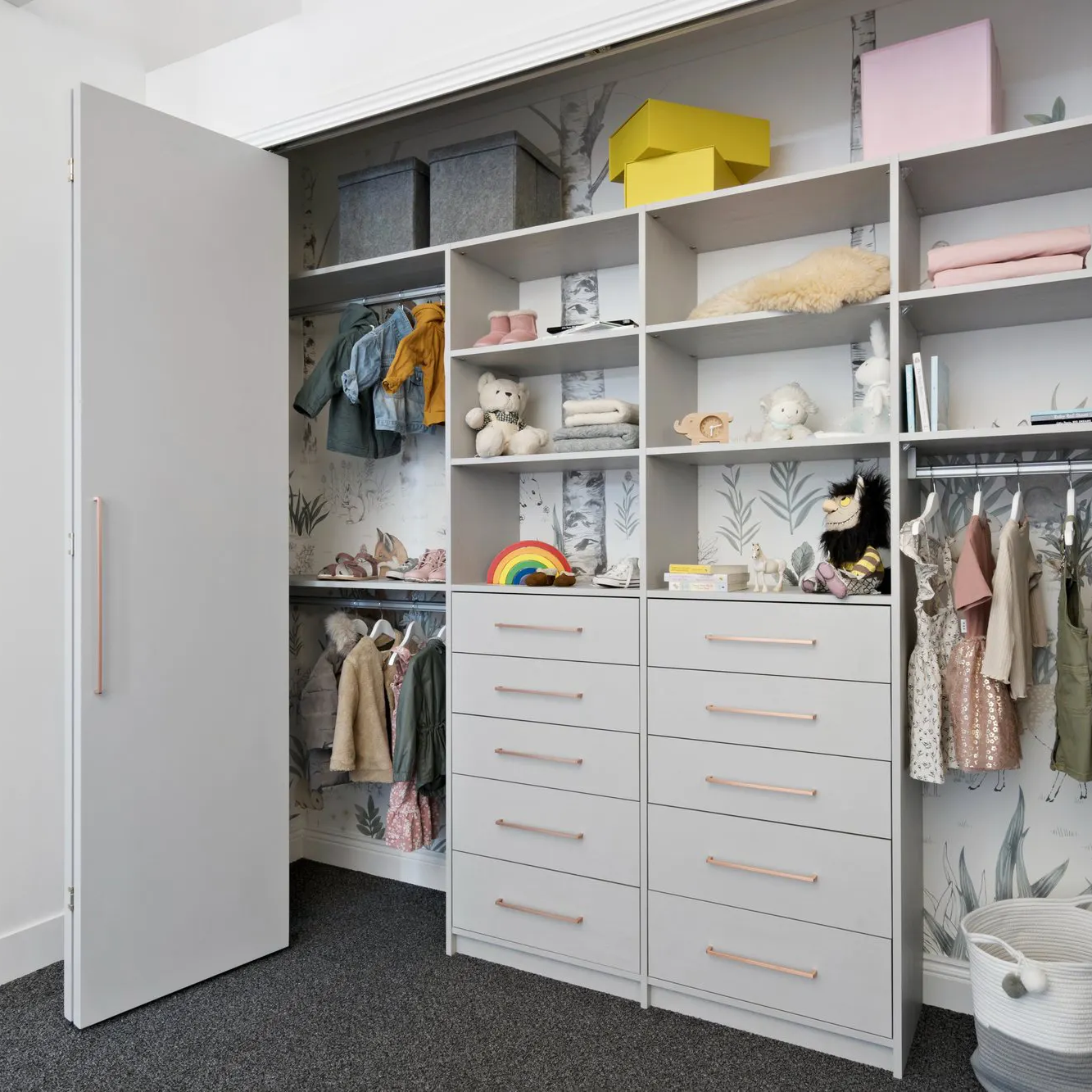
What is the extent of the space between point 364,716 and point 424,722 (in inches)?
9.8

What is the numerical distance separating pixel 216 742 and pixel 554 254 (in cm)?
172

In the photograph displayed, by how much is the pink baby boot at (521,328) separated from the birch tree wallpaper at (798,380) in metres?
0.27

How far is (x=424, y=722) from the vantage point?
2.84 m

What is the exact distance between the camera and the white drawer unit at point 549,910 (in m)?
2.43

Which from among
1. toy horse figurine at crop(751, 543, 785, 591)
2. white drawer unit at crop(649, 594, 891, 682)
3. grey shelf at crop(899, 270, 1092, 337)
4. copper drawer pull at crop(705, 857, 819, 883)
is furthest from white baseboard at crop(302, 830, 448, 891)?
grey shelf at crop(899, 270, 1092, 337)

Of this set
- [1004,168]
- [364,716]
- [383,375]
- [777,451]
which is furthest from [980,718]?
[383,375]

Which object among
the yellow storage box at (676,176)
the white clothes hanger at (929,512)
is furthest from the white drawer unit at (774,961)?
the yellow storage box at (676,176)

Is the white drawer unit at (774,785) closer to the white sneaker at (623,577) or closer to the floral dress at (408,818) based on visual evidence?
the white sneaker at (623,577)

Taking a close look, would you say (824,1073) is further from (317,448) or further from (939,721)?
(317,448)

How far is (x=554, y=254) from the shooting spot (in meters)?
2.75

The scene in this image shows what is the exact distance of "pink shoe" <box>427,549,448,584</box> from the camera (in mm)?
2848

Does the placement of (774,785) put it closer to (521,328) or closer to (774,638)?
(774,638)

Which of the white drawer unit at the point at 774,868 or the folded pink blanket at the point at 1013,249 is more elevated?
the folded pink blanket at the point at 1013,249

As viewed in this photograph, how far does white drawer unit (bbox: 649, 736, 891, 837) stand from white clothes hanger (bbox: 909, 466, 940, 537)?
0.54 meters
